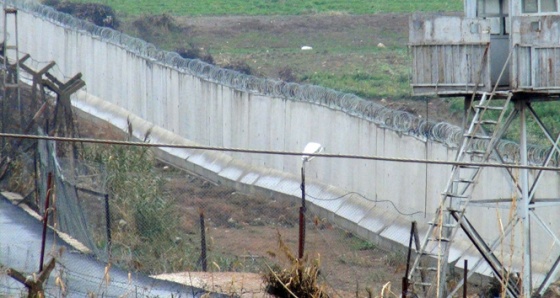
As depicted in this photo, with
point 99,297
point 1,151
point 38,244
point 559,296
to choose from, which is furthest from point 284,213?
point 99,297

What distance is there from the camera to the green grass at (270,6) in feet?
178

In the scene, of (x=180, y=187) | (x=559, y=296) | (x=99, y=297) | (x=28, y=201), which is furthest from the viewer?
(x=180, y=187)

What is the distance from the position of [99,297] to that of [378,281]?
17.8 ft

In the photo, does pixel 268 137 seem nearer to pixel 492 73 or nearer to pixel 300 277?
pixel 492 73

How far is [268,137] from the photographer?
79.8 ft

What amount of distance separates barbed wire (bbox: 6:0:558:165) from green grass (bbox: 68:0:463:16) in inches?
843

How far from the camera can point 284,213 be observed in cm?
2156

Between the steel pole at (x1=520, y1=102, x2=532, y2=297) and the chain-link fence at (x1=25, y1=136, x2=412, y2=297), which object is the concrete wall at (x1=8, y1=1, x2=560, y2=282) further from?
the chain-link fence at (x1=25, y1=136, x2=412, y2=297)

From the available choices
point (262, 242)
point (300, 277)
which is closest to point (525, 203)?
point (262, 242)

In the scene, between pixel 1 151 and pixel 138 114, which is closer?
pixel 1 151

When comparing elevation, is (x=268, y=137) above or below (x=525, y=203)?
below

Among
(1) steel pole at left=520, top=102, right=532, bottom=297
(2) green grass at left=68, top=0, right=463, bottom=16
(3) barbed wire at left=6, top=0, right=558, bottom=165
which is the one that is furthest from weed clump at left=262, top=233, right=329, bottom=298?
(2) green grass at left=68, top=0, right=463, bottom=16

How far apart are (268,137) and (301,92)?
1.42 meters

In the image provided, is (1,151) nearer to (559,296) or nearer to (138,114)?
(559,296)
